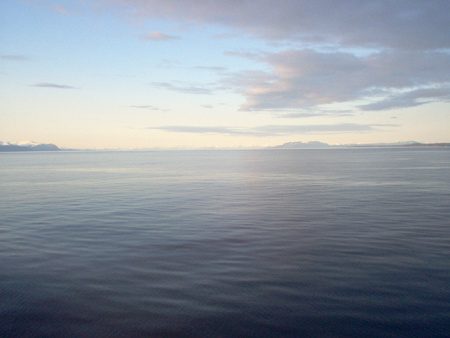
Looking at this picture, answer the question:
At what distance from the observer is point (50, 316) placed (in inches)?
313

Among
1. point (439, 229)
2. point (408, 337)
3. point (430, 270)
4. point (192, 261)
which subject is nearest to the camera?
point (408, 337)

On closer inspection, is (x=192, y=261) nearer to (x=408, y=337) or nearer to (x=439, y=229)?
(x=408, y=337)

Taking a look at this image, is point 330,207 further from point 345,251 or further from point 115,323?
point 115,323

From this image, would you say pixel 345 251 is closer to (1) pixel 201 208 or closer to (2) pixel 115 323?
(2) pixel 115 323

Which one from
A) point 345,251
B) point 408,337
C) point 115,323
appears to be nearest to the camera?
point 408,337

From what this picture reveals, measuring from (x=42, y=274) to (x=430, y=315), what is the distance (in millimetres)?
11712

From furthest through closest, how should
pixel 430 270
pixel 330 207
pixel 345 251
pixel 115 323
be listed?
1. pixel 330 207
2. pixel 345 251
3. pixel 430 270
4. pixel 115 323

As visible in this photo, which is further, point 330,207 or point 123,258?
point 330,207

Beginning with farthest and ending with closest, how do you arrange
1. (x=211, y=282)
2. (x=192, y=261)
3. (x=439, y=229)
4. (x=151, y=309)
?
(x=439, y=229)
(x=192, y=261)
(x=211, y=282)
(x=151, y=309)

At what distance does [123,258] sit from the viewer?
12.1 meters

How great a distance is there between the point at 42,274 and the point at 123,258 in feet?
8.93

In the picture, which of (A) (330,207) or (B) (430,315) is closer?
(B) (430,315)

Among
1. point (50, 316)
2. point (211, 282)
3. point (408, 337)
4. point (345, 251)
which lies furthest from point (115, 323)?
point (345, 251)

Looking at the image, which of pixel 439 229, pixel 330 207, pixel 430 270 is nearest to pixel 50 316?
pixel 430 270
